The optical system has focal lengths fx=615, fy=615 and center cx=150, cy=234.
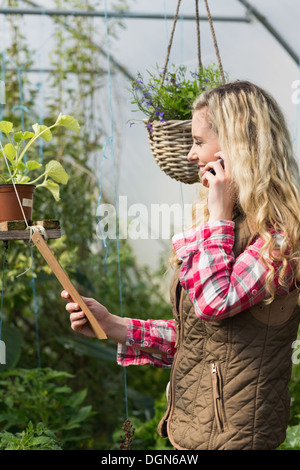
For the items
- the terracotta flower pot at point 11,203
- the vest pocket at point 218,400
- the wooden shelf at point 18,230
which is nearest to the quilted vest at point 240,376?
the vest pocket at point 218,400

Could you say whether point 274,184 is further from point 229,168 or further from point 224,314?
point 224,314

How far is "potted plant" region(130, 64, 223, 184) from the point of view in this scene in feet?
5.72

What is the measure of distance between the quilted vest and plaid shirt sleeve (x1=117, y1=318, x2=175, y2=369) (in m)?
0.19

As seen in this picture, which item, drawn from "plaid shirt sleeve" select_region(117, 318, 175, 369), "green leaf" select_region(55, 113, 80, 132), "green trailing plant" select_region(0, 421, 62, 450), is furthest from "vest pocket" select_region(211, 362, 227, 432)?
"green trailing plant" select_region(0, 421, 62, 450)

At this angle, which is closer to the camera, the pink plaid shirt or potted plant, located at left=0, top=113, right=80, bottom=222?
the pink plaid shirt

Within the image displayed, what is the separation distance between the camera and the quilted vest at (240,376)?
1.32 meters

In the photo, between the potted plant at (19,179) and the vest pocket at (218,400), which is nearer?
the vest pocket at (218,400)

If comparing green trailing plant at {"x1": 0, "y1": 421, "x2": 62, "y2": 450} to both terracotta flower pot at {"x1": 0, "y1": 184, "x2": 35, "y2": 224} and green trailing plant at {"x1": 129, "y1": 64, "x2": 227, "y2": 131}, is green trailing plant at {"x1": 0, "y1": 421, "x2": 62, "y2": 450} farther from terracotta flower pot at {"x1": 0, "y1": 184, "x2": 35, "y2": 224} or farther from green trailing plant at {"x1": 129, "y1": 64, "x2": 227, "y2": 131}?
green trailing plant at {"x1": 129, "y1": 64, "x2": 227, "y2": 131}

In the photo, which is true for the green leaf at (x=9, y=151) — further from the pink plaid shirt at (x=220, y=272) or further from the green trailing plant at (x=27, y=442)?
the green trailing plant at (x=27, y=442)

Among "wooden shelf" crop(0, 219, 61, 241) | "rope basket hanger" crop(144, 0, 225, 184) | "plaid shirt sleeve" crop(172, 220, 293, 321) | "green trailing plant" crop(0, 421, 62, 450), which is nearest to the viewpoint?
"plaid shirt sleeve" crop(172, 220, 293, 321)

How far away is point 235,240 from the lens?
1.37m

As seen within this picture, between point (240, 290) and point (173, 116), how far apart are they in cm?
A: 71
